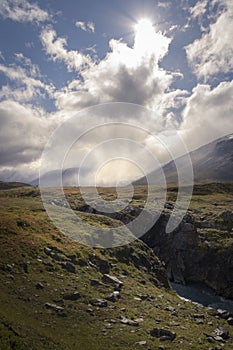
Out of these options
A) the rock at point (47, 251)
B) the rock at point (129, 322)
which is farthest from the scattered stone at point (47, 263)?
the rock at point (129, 322)

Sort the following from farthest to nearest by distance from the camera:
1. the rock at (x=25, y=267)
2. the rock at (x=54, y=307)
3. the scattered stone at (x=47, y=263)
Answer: the scattered stone at (x=47, y=263), the rock at (x=25, y=267), the rock at (x=54, y=307)

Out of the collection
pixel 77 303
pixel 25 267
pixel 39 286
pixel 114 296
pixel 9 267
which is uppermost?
pixel 9 267

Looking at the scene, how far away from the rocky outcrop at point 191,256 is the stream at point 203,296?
1.87 meters

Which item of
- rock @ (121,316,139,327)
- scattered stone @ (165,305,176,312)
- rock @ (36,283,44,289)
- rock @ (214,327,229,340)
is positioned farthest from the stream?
rock @ (36,283,44,289)

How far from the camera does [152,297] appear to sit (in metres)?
41.3

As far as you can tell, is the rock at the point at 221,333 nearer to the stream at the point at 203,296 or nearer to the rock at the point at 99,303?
the rock at the point at 99,303

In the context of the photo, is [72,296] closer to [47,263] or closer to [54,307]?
[54,307]

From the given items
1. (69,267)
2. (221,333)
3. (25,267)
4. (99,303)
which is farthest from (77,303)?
(221,333)

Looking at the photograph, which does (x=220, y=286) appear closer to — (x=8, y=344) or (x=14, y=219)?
(x=14, y=219)

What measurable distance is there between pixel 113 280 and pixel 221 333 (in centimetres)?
1597

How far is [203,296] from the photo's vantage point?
65250 mm

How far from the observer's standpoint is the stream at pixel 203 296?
59.2 m

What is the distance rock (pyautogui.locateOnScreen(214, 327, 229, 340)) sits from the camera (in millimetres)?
32397

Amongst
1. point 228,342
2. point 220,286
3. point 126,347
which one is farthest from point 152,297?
point 220,286
